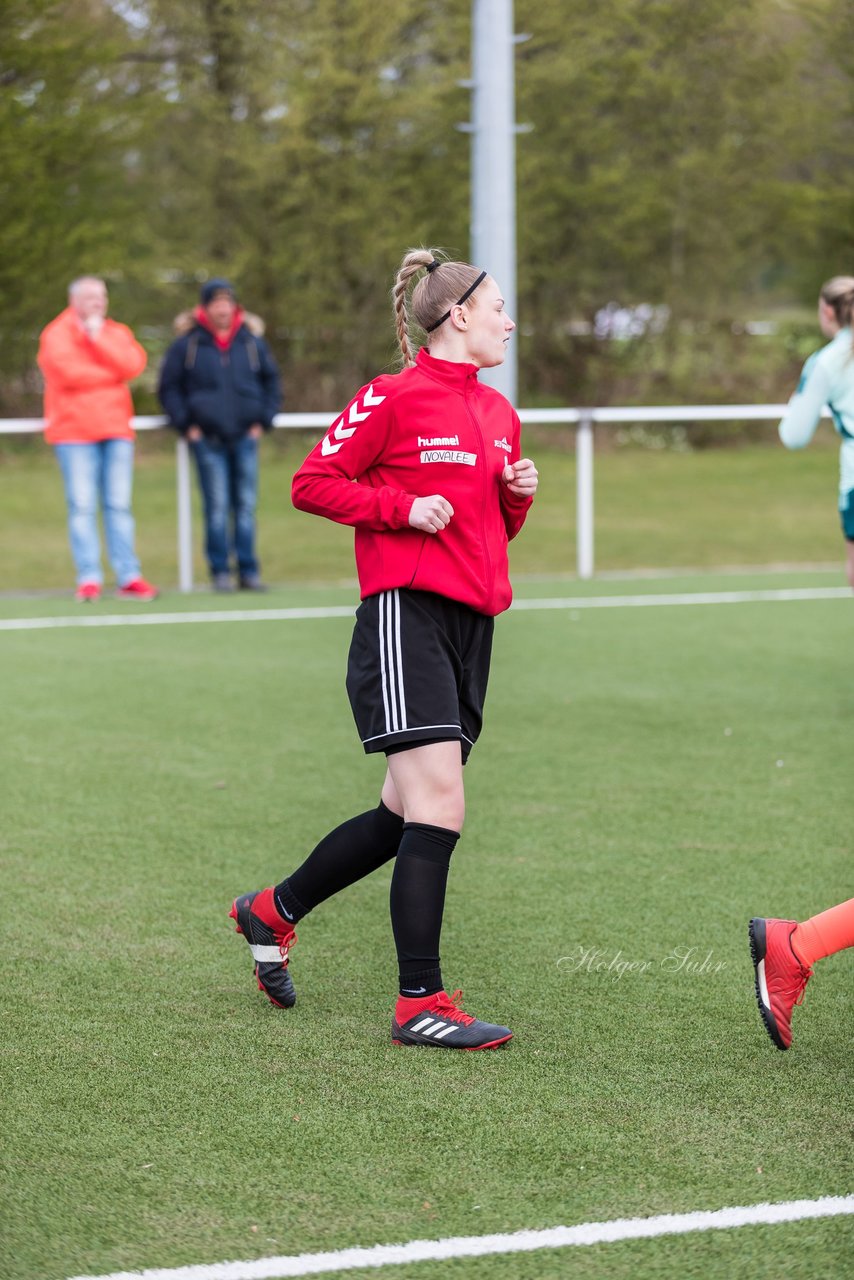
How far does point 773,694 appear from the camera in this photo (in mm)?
8000

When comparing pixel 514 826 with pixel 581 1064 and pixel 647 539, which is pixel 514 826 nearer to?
pixel 581 1064

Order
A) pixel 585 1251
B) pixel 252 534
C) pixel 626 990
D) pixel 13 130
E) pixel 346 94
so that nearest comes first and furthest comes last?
pixel 585 1251, pixel 626 990, pixel 252 534, pixel 13 130, pixel 346 94

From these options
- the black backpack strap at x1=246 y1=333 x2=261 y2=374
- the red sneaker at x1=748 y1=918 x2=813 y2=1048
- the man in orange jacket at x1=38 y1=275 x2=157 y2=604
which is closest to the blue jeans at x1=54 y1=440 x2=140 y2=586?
the man in orange jacket at x1=38 y1=275 x2=157 y2=604

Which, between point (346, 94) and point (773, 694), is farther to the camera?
point (346, 94)

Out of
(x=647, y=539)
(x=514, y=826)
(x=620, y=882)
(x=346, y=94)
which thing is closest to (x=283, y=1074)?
(x=620, y=882)

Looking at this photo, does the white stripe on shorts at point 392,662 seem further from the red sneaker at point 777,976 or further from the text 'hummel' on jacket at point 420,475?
the red sneaker at point 777,976

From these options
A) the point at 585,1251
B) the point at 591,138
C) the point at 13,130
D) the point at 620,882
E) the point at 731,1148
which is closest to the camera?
the point at 585,1251

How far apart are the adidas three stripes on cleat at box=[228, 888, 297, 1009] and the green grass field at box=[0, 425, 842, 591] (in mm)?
9783

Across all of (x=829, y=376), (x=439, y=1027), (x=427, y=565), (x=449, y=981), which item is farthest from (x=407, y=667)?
(x=829, y=376)

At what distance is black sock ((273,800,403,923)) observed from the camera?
379 cm

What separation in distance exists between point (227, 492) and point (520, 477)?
328 inches

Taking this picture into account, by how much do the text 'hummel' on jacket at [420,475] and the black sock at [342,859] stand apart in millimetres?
546

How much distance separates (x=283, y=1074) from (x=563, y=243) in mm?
19478

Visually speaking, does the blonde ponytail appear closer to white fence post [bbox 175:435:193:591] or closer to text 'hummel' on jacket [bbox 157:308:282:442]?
text 'hummel' on jacket [bbox 157:308:282:442]
